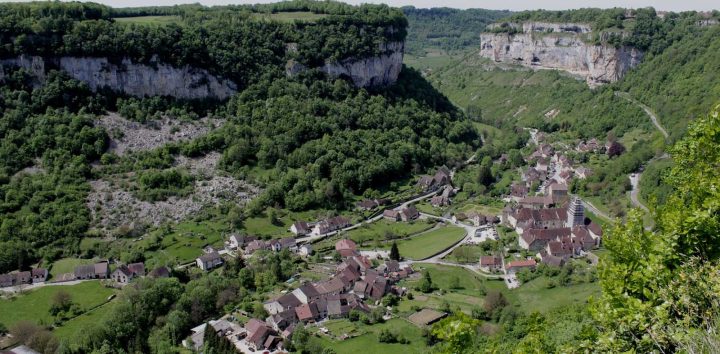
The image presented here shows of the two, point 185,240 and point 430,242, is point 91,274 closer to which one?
point 185,240

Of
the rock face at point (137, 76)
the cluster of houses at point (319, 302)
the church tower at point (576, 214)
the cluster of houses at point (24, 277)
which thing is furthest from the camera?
the rock face at point (137, 76)

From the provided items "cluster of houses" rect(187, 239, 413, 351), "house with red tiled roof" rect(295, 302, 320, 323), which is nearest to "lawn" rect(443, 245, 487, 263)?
"cluster of houses" rect(187, 239, 413, 351)

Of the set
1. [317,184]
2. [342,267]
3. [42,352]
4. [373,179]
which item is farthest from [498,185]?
[42,352]

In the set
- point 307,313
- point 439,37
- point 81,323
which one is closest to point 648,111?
point 307,313

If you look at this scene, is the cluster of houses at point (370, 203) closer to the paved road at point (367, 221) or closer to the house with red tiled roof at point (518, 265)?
the paved road at point (367, 221)

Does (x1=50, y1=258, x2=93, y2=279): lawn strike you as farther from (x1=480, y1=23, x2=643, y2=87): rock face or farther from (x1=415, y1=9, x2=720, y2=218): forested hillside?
(x1=480, y1=23, x2=643, y2=87): rock face

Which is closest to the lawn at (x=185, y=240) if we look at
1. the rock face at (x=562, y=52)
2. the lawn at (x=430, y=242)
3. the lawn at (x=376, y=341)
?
the lawn at (x=430, y=242)

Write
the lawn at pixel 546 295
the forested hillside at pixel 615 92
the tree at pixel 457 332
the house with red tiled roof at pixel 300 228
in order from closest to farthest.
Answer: the tree at pixel 457 332 → the lawn at pixel 546 295 → the house with red tiled roof at pixel 300 228 → the forested hillside at pixel 615 92

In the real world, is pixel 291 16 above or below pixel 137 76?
above
